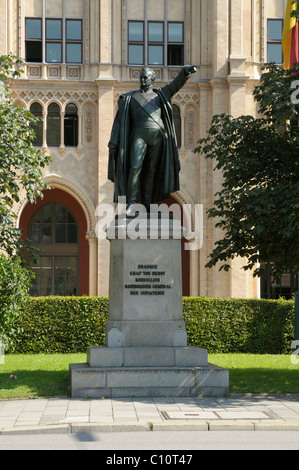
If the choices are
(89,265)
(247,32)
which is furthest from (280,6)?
(89,265)

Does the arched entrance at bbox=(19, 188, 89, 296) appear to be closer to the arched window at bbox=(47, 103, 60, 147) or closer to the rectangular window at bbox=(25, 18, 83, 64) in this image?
the arched window at bbox=(47, 103, 60, 147)

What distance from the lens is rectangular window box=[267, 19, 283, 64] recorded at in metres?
31.4

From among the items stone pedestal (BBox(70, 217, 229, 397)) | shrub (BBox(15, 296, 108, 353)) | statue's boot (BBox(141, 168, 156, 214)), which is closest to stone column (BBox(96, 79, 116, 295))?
shrub (BBox(15, 296, 108, 353))

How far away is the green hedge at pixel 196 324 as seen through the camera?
1955 centimetres

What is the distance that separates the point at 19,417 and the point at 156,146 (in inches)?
197

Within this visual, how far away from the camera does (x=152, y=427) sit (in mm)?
8172

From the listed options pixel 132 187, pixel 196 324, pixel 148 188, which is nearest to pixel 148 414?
pixel 132 187

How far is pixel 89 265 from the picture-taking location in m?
30.2

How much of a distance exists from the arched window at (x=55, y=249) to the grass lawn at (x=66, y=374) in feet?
43.9

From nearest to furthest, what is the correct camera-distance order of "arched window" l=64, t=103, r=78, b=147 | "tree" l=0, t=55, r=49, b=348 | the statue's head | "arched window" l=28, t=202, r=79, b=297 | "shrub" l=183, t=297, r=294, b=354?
the statue's head
"tree" l=0, t=55, r=49, b=348
"shrub" l=183, t=297, r=294, b=354
"arched window" l=64, t=103, r=78, b=147
"arched window" l=28, t=202, r=79, b=297

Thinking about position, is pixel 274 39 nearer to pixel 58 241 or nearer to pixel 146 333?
pixel 58 241

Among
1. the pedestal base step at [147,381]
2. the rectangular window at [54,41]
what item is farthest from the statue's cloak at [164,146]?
the rectangular window at [54,41]

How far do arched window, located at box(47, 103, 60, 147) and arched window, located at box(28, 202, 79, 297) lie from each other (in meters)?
3.51

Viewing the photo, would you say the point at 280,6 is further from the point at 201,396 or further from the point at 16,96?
the point at 201,396
